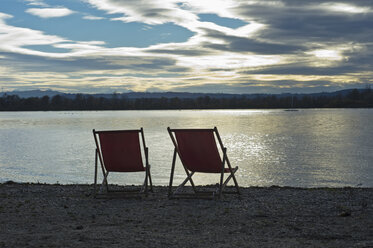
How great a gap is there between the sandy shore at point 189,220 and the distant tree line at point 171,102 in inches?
5799

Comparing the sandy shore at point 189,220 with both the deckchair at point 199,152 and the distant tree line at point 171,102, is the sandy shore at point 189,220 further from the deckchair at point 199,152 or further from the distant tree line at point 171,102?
the distant tree line at point 171,102

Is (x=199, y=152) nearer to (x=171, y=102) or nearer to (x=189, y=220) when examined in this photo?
(x=189, y=220)

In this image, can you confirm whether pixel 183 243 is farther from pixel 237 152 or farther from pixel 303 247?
pixel 237 152

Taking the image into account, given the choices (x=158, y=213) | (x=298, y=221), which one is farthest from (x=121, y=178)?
(x=298, y=221)

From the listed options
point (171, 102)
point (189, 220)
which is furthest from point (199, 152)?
point (171, 102)

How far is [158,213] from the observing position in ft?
18.1

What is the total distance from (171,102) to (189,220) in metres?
161

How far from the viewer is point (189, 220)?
512cm

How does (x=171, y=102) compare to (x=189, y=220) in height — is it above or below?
above

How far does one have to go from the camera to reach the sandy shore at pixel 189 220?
415cm

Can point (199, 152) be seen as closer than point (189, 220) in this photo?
No

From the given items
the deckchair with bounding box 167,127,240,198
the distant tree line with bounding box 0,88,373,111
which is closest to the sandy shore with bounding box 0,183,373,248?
the deckchair with bounding box 167,127,240,198

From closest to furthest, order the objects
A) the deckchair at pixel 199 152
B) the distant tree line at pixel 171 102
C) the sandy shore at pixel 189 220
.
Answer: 1. the sandy shore at pixel 189 220
2. the deckchair at pixel 199 152
3. the distant tree line at pixel 171 102

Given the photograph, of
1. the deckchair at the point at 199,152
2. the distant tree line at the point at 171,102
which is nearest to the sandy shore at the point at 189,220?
the deckchair at the point at 199,152
